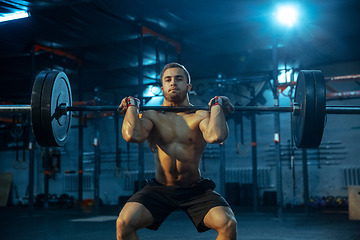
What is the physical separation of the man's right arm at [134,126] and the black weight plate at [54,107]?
0.59 m

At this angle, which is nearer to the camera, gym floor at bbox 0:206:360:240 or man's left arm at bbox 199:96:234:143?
man's left arm at bbox 199:96:234:143

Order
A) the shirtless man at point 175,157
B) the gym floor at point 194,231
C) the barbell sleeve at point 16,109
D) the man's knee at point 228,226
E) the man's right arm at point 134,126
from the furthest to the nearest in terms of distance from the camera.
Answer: the gym floor at point 194,231, the barbell sleeve at point 16,109, the man's right arm at point 134,126, the shirtless man at point 175,157, the man's knee at point 228,226

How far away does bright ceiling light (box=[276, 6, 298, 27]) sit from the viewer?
6206 millimetres

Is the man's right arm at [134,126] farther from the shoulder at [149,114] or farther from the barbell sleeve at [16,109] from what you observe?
the barbell sleeve at [16,109]

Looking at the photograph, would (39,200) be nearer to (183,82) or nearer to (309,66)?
(309,66)

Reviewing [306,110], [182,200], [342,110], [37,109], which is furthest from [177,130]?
[342,110]

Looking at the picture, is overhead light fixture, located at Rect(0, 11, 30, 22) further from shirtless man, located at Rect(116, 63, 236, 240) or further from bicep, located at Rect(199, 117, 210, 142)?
bicep, located at Rect(199, 117, 210, 142)

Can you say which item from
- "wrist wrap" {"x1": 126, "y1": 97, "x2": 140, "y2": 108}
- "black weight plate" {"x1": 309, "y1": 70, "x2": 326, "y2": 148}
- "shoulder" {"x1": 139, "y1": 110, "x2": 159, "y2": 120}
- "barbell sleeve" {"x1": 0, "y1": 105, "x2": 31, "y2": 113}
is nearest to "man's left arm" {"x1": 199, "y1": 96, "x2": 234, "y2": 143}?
"shoulder" {"x1": 139, "y1": 110, "x2": 159, "y2": 120}

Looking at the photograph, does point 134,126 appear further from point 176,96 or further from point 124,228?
point 124,228

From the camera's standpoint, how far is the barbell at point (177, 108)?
256cm

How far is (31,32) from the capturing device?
6.98m

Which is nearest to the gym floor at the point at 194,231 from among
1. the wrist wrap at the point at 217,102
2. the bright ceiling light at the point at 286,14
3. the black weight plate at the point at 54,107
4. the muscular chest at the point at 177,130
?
the black weight plate at the point at 54,107

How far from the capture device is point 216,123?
2.44 meters

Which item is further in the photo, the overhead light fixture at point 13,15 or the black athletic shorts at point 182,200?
the overhead light fixture at point 13,15
